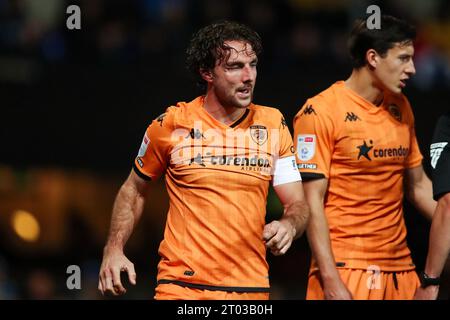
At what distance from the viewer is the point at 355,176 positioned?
7898 millimetres

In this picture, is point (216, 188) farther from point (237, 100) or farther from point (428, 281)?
point (428, 281)

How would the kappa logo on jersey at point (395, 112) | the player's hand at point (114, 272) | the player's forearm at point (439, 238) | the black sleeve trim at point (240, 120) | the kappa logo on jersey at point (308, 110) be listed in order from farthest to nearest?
the kappa logo on jersey at point (395, 112) < the kappa logo on jersey at point (308, 110) < the player's forearm at point (439, 238) < the black sleeve trim at point (240, 120) < the player's hand at point (114, 272)

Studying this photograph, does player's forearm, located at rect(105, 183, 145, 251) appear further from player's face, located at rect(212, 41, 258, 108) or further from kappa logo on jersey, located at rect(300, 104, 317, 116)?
kappa logo on jersey, located at rect(300, 104, 317, 116)

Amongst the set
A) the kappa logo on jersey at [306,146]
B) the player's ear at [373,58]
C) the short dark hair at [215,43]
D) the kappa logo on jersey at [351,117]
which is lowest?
the kappa logo on jersey at [306,146]

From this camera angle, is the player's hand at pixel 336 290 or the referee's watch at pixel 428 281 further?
the player's hand at pixel 336 290

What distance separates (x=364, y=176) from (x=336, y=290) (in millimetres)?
892

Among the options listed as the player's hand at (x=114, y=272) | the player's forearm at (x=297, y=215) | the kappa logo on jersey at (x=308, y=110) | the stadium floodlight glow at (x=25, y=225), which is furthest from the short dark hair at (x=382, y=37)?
the stadium floodlight glow at (x=25, y=225)

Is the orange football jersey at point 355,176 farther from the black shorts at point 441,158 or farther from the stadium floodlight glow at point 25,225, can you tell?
the stadium floodlight glow at point 25,225

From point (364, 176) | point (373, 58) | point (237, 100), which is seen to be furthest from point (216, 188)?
point (373, 58)

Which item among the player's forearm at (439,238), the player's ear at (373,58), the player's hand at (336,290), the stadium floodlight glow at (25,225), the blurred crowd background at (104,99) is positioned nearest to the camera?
the player's forearm at (439,238)

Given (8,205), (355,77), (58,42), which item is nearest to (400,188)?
(355,77)

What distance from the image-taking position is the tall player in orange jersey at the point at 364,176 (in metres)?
7.85
